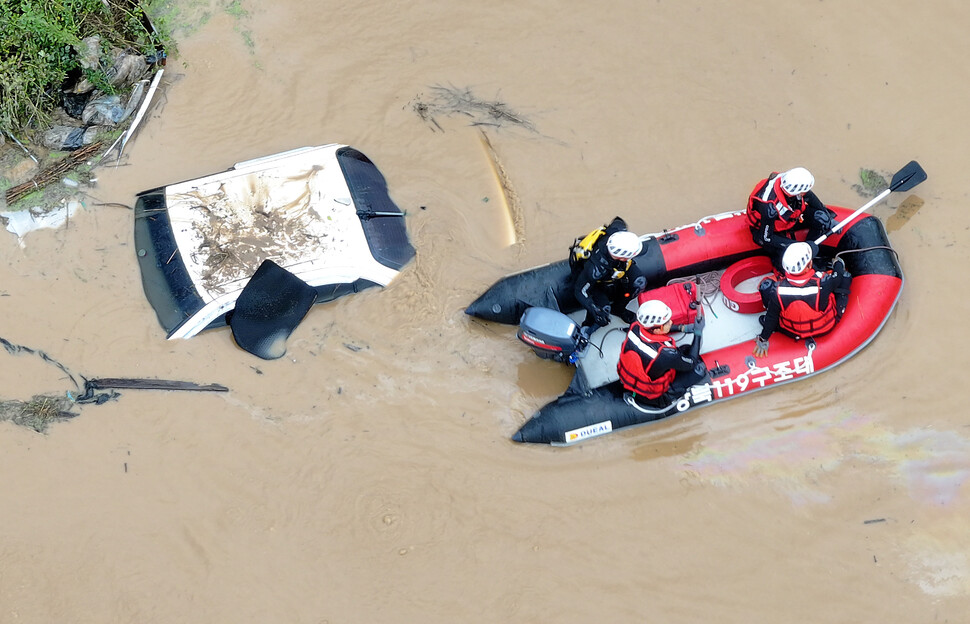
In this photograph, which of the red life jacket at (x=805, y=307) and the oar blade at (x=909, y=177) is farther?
the oar blade at (x=909, y=177)

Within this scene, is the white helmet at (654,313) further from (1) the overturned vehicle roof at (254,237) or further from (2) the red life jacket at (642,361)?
(1) the overturned vehicle roof at (254,237)

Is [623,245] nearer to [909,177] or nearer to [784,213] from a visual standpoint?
[784,213]

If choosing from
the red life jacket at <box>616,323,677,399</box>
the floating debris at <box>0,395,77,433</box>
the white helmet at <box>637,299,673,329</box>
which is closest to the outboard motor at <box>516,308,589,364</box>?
the red life jacket at <box>616,323,677,399</box>

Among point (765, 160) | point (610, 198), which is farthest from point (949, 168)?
point (610, 198)

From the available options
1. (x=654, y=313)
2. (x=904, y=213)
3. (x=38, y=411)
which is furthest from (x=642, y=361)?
(x=38, y=411)

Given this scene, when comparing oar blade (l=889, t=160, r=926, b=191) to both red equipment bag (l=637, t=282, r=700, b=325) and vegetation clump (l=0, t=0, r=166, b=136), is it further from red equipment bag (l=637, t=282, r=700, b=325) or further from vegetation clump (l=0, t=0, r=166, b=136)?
vegetation clump (l=0, t=0, r=166, b=136)

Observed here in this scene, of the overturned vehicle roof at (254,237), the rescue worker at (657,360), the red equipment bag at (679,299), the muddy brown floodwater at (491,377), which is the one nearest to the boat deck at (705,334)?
the red equipment bag at (679,299)
